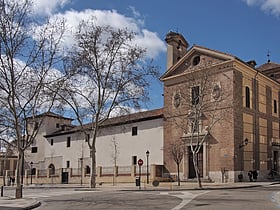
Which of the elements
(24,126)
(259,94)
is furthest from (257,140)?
(24,126)

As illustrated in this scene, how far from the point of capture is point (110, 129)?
173 feet

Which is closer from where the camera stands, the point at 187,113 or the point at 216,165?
the point at 216,165

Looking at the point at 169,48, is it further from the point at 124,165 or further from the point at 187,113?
the point at 124,165

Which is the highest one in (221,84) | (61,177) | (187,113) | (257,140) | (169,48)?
(169,48)

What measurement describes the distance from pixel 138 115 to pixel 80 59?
811 inches

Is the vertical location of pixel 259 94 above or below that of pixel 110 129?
above

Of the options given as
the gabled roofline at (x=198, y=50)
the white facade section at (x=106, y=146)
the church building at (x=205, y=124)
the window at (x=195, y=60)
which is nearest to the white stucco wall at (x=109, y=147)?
the white facade section at (x=106, y=146)

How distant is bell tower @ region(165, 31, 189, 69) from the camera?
1922 inches

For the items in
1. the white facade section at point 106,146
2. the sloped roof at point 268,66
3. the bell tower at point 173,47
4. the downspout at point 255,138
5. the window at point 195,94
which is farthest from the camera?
the sloped roof at point 268,66

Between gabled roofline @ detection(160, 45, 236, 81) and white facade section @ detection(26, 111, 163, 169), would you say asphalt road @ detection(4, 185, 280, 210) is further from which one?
white facade section @ detection(26, 111, 163, 169)

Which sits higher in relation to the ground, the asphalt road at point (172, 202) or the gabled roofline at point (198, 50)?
the gabled roofline at point (198, 50)

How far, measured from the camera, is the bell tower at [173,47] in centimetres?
4881

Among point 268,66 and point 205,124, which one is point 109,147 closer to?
point 205,124

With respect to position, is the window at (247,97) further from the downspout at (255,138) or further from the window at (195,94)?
the window at (195,94)
